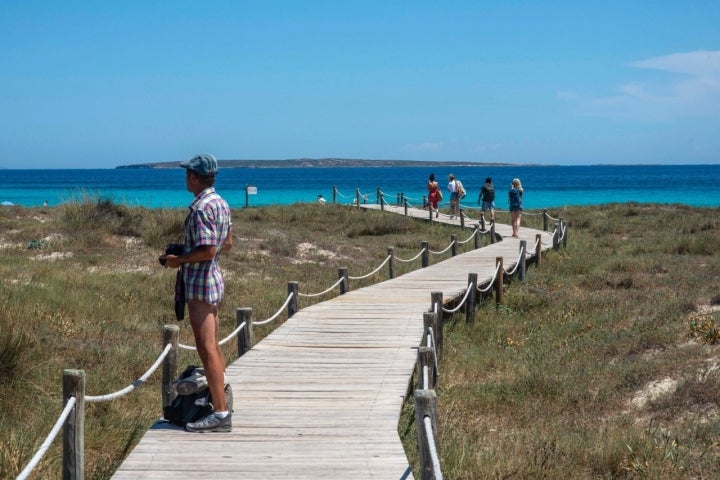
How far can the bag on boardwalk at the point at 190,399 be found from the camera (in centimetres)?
627

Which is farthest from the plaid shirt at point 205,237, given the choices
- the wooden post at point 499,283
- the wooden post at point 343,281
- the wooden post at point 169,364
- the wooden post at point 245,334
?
the wooden post at point 499,283

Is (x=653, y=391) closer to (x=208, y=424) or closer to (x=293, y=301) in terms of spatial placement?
(x=293, y=301)

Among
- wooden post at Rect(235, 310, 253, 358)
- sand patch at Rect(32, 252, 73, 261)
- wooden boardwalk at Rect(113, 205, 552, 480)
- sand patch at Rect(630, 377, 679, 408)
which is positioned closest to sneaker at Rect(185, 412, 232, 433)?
wooden boardwalk at Rect(113, 205, 552, 480)

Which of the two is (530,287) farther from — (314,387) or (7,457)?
(7,457)

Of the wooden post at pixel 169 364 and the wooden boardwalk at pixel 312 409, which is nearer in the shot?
the wooden boardwalk at pixel 312 409

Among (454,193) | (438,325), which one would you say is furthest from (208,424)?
(454,193)

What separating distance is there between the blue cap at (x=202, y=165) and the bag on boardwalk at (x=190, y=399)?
1.40m

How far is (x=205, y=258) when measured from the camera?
5922 mm

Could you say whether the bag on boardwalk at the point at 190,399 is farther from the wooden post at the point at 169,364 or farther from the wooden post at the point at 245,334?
the wooden post at the point at 245,334

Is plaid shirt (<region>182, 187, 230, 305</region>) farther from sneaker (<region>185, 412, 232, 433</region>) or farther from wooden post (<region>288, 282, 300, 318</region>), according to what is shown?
wooden post (<region>288, 282, 300, 318</region>)

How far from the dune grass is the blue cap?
2.10 metres

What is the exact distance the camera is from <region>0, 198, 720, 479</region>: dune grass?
673 centimetres

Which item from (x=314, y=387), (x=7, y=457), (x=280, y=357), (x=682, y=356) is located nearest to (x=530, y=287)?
(x=682, y=356)

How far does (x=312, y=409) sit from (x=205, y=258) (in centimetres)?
184
